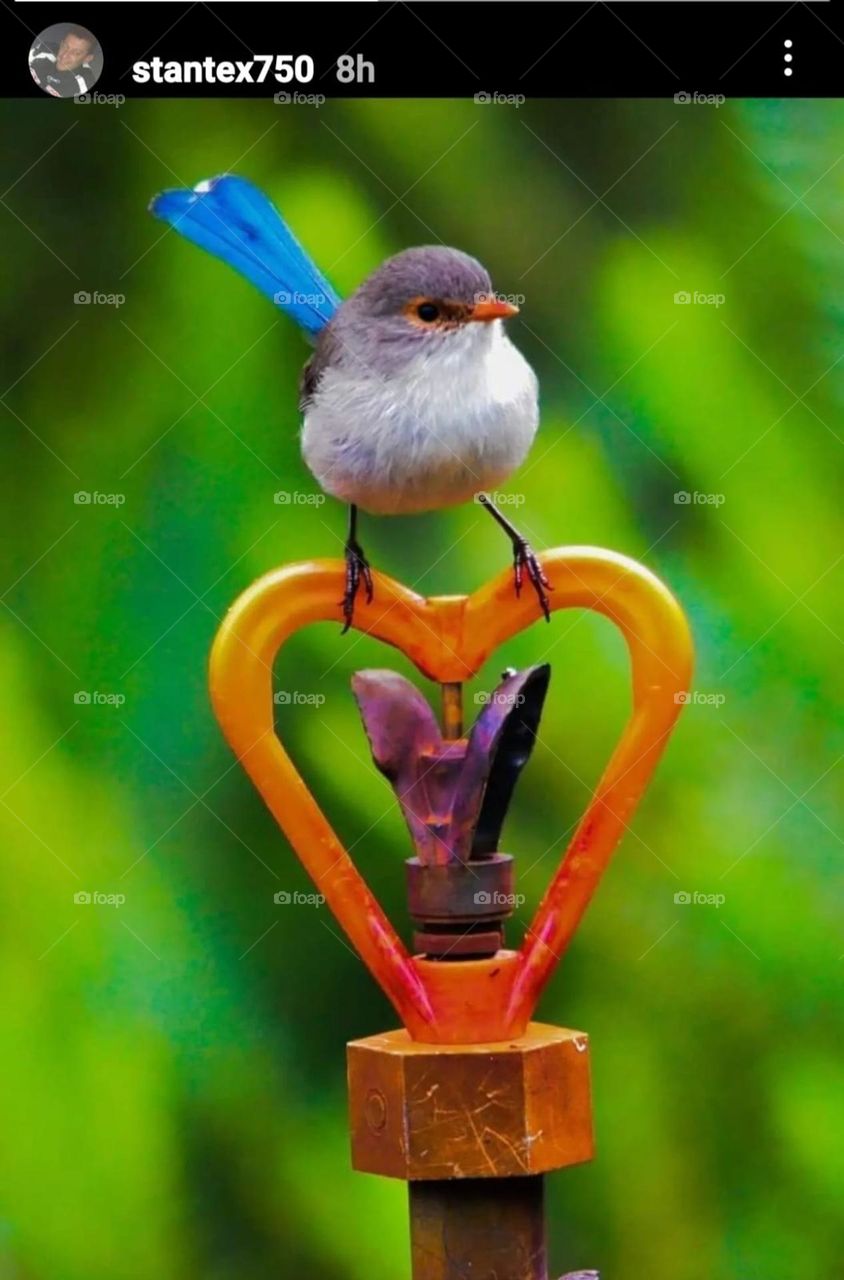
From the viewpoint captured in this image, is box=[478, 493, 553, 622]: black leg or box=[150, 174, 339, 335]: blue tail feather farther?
box=[150, 174, 339, 335]: blue tail feather

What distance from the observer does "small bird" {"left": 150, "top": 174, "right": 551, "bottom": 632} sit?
1380 mm

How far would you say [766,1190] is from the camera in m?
1.87

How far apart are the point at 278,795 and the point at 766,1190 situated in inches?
31.3

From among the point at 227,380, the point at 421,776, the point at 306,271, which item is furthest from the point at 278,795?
the point at 227,380

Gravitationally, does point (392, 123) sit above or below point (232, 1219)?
above

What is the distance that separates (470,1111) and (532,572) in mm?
399

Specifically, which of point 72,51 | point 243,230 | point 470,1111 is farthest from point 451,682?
point 72,51

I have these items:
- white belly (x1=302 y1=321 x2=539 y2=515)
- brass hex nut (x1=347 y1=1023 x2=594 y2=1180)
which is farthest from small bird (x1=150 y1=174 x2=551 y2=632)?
brass hex nut (x1=347 y1=1023 x2=594 y2=1180)

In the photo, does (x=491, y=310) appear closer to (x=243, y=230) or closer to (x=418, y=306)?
(x=418, y=306)

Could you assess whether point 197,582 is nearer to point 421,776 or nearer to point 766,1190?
point 421,776

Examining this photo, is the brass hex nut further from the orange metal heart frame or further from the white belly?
the white belly

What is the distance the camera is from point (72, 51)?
166 centimetres

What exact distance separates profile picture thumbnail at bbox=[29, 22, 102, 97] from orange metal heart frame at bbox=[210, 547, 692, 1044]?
0.57 m

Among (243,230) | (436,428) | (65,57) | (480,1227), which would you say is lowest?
(480,1227)
